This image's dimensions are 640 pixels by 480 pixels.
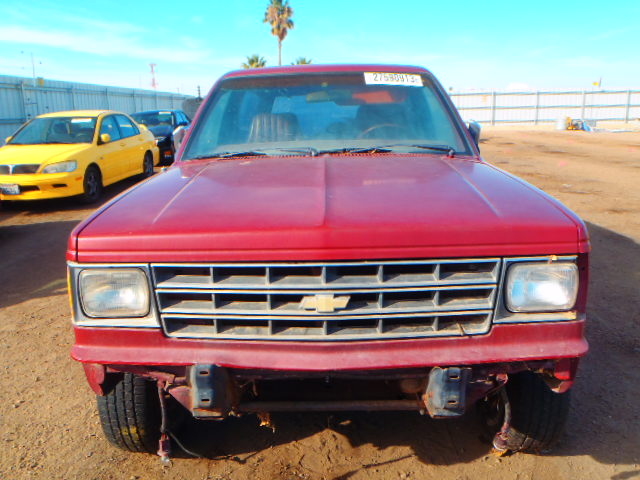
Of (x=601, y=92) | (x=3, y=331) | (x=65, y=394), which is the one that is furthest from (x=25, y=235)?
(x=601, y=92)

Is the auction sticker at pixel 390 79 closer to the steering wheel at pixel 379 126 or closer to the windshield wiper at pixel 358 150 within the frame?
the steering wheel at pixel 379 126

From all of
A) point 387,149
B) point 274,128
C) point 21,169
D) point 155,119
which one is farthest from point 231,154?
point 155,119

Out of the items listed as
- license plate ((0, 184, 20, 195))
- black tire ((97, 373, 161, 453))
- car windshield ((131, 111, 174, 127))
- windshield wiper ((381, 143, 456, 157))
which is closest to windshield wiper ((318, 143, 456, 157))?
windshield wiper ((381, 143, 456, 157))

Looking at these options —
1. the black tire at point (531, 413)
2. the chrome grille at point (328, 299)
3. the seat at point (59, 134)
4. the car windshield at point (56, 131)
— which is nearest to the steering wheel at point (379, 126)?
the chrome grille at point (328, 299)

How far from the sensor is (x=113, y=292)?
1.98m

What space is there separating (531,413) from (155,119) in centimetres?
1466

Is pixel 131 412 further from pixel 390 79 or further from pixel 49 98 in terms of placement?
pixel 49 98

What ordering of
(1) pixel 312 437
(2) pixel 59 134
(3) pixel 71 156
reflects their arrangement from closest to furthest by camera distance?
1. (1) pixel 312 437
2. (3) pixel 71 156
3. (2) pixel 59 134

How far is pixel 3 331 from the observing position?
4094 millimetres

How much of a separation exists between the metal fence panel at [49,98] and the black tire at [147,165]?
299 inches

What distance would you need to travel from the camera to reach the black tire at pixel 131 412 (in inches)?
94.4

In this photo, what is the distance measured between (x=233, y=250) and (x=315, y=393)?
3.34 ft

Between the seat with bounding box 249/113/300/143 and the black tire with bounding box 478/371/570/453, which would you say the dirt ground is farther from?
the seat with bounding box 249/113/300/143

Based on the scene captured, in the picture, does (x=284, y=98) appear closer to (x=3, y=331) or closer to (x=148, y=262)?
(x=148, y=262)
